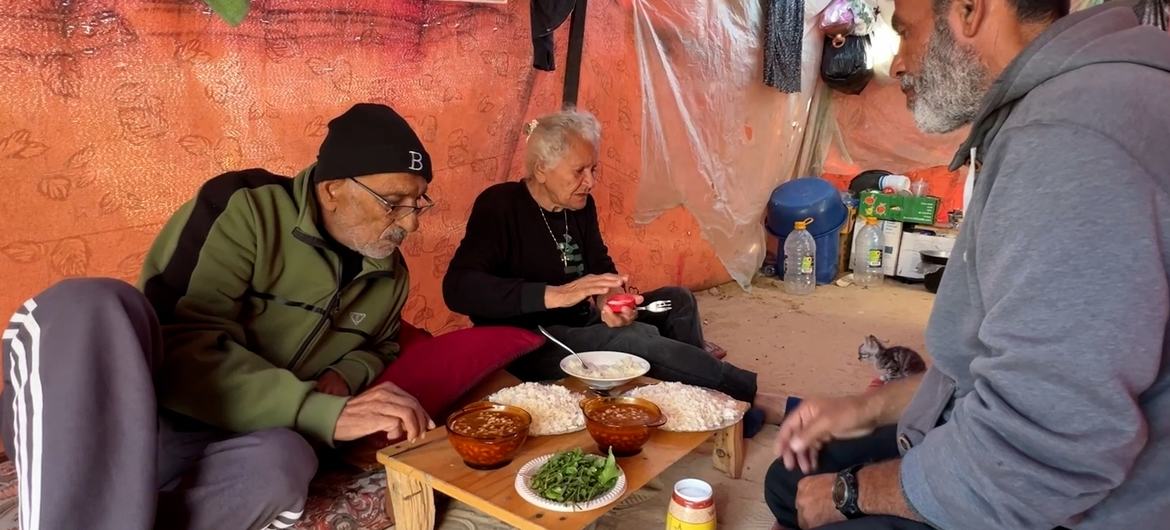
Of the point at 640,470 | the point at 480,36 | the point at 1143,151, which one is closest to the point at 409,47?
the point at 480,36

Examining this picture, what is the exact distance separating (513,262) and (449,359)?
49 centimetres

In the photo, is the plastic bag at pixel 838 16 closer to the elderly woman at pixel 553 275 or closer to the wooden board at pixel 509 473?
the elderly woman at pixel 553 275

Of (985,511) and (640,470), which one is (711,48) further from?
(985,511)

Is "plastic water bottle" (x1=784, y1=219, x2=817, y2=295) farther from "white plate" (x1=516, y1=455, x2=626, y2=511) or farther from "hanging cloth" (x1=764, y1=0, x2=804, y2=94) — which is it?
"white plate" (x1=516, y1=455, x2=626, y2=511)

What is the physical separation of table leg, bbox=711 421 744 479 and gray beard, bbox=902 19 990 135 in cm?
113

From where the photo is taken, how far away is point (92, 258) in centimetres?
204

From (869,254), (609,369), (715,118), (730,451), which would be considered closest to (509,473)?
(609,369)

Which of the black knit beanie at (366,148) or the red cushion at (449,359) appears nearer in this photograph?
the black knit beanie at (366,148)

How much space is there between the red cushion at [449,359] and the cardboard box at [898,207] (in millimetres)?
3776

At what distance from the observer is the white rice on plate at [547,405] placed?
1.67 m

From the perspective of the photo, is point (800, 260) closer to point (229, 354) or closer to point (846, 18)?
point (846, 18)

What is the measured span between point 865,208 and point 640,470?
4327 millimetres

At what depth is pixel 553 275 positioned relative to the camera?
2504 millimetres

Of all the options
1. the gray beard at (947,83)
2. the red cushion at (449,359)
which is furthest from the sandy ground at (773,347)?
the gray beard at (947,83)
